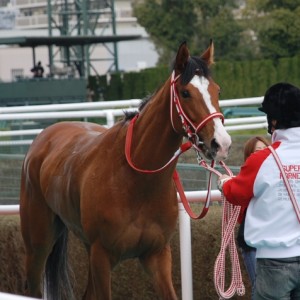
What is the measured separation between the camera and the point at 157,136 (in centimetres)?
536

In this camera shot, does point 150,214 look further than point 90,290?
No

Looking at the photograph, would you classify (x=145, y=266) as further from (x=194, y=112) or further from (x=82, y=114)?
(x=82, y=114)

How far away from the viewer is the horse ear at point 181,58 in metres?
5.00

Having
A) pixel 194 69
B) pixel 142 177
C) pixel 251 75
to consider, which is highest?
pixel 194 69

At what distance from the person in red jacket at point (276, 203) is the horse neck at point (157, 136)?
1122mm

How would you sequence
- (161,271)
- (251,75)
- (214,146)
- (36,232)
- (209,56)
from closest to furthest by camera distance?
(214,146)
(209,56)
(161,271)
(36,232)
(251,75)

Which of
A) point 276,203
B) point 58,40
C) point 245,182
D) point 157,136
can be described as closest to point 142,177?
point 157,136

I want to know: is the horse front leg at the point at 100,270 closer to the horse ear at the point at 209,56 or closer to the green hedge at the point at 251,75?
the horse ear at the point at 209,56

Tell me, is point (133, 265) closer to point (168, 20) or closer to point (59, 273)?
point (59, 273)

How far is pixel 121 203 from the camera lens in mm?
5352

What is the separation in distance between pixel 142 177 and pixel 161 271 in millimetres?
538

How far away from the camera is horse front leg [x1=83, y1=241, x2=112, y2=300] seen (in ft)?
17.7

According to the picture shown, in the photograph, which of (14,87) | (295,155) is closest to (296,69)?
(14,87)

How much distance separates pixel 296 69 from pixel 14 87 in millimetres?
8195
